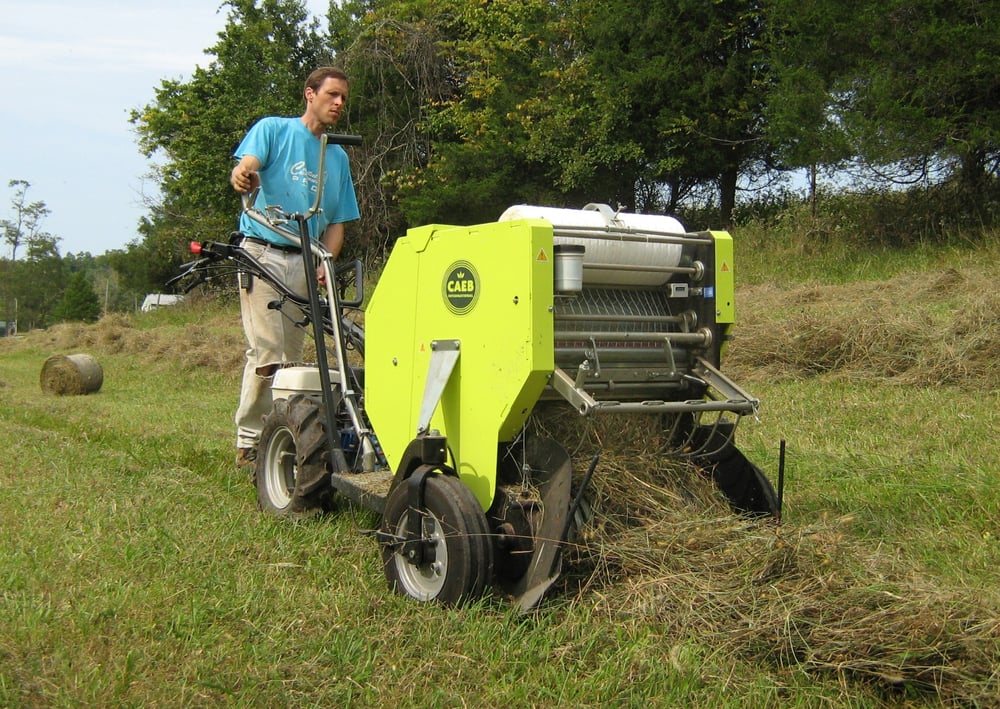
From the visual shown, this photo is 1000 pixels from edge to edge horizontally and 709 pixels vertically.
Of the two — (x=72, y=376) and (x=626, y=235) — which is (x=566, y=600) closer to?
(x=626, y=235)

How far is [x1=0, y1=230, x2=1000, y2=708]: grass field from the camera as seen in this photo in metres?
2.79

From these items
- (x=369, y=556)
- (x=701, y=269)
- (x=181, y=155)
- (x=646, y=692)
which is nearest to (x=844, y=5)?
(x=701, y=269)

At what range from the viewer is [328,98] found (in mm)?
5305

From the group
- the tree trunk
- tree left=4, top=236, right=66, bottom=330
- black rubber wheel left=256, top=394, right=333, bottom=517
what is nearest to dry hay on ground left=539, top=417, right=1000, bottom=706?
black rubber wheel left=256, top=394, right=333, bottom=517

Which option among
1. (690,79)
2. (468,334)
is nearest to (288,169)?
(468,334)

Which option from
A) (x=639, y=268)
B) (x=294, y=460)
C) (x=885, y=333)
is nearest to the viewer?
(x=639, y=268)

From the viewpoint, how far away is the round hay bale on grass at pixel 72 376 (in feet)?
39.5

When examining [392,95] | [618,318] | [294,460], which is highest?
[392,95]

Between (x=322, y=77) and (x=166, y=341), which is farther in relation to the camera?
(x=166, y=341)

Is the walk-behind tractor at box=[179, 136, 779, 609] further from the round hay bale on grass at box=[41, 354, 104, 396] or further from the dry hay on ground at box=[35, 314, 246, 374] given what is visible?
the dry hay on ground at box=[35, 314, 246, 374]

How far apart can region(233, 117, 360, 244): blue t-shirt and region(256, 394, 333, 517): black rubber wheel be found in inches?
43.3

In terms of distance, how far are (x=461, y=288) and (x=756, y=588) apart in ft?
4.76

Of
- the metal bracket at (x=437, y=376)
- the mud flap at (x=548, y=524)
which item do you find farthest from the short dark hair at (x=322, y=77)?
the mud flap at (x=548, y=524)

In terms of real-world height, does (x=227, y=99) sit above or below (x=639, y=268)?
above
